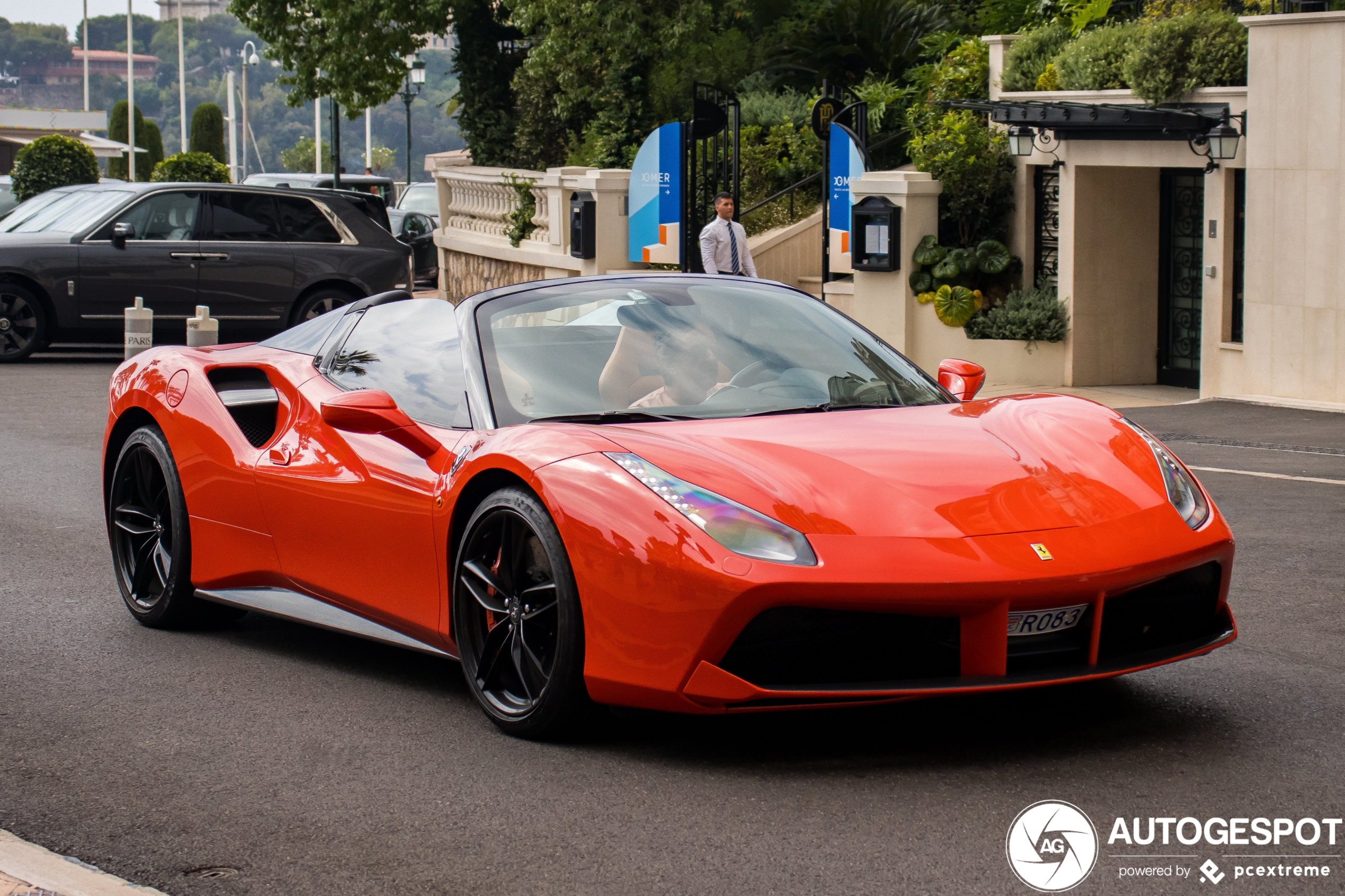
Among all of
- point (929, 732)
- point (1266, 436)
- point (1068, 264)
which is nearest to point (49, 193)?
point (1068, 264)

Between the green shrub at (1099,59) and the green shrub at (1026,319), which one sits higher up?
the green shrub at (1099,59)

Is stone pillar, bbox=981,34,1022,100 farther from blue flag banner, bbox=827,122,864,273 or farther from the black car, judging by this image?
the black car

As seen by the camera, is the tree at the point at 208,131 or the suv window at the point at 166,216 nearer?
the suv window at the point at 166,216

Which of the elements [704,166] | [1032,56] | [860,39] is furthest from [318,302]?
[860,39]

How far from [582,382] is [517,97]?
27283 millimetres

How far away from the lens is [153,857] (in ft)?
13.5

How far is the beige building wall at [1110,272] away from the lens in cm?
1820

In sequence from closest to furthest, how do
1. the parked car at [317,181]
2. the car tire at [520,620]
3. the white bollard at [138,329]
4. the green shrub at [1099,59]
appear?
1. the car tire at [520,620]
2. the white bollard at [138,329]
3. the green shrub at [1099,59]
4. the parked car at [317,181]

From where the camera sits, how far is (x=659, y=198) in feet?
73.0

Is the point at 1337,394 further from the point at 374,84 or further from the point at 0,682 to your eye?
the point at 374,84

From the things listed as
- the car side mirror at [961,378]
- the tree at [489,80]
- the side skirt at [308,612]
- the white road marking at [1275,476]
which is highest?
the tree at [489,80]

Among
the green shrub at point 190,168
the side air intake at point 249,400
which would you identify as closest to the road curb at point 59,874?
the side air intake at point 249,400

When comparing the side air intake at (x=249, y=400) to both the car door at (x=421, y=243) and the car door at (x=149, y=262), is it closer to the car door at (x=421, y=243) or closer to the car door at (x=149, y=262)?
the car door at (x=149, y=262)

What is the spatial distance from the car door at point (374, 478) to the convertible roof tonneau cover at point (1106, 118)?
11732mm
